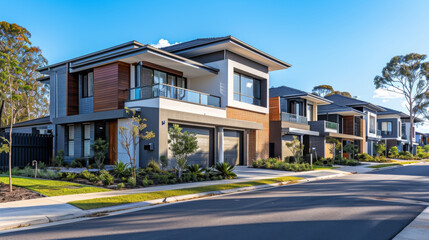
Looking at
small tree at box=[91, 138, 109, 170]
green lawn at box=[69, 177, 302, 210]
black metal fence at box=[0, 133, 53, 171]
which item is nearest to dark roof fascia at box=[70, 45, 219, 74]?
small tree at box=[91, 138, 109, 170]

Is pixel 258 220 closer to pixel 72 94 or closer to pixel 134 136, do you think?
pixel 134 136

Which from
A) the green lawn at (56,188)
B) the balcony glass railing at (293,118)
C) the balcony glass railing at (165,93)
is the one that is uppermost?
the balcony glass railing at (165,93)

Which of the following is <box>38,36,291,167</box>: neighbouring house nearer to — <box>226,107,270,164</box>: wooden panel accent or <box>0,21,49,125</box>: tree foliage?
<box>226,107,270,164</box>: wooden panel accent

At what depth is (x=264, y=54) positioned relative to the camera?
1029 inches

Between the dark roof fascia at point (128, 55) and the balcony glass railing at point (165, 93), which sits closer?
the dark roof fascia at point (128, 55)

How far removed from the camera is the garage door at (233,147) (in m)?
24.7

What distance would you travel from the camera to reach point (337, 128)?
131 ft

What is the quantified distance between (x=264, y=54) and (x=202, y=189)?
15479mm

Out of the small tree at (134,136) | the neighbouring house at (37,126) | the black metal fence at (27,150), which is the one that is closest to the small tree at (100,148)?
the small tree at (134,136)

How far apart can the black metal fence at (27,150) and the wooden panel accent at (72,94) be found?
220 cm

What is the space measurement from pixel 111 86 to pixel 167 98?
3795mm

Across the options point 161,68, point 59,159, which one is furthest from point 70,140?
point 161,68

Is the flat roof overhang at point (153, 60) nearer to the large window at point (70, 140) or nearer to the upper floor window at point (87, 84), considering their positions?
the upper floor window at point (87, 84)

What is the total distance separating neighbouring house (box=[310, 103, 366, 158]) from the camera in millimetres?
36469
